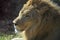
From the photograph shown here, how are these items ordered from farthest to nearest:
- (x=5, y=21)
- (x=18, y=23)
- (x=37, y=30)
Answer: (x=5, y=21), (x=37, y=30), (x=18, y=23)

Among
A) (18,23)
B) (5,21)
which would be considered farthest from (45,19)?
(5,21)

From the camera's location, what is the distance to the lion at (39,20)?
215 inches

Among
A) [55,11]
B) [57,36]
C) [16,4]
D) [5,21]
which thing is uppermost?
[16,4]

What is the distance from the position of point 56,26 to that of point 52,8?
0.37 m

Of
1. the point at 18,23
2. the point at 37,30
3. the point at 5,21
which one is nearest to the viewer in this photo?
the point at 18,23

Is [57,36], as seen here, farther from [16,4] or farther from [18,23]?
[16,4]

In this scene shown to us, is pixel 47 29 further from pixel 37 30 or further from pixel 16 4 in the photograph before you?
pixel 16 4

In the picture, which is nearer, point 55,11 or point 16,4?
point 55,11

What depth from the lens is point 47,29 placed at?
5.73m

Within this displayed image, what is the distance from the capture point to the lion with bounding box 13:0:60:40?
17.9 ft

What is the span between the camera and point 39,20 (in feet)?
18.1

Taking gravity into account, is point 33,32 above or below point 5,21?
below

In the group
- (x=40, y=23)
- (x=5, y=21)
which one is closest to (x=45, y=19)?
(x=40, y=23)

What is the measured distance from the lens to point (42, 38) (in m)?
5.77
